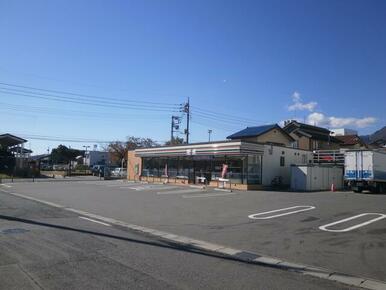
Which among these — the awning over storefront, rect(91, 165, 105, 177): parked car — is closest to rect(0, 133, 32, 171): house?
rect(91, 165, 105, 177): parked car

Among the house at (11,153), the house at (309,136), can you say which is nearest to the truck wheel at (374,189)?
the house at (309,136)

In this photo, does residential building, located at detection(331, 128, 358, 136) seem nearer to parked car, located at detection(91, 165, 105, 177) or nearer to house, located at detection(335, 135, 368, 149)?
Result: house, located at detection(335, 135, 368, 149)

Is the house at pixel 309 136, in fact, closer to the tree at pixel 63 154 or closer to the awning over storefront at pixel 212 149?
the awning over storefront at pixel 212 149

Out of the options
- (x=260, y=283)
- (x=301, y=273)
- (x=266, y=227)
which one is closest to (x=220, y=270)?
(x=260, y=283)

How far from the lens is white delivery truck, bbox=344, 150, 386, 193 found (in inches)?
1188

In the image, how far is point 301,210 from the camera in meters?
17.2

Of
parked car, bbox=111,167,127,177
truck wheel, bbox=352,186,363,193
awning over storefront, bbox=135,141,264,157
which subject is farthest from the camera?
parked car, bbox=111,167,127,177

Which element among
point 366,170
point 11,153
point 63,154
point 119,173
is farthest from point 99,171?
point 366,170

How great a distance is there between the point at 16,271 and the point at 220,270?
3.64m

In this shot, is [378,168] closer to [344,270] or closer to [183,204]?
[183,204]

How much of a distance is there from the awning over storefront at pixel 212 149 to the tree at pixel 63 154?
221 ft

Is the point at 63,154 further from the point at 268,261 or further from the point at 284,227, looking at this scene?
the point at 268,261

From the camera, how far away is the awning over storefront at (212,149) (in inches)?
1265

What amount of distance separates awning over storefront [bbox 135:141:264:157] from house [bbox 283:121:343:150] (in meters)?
20.2
